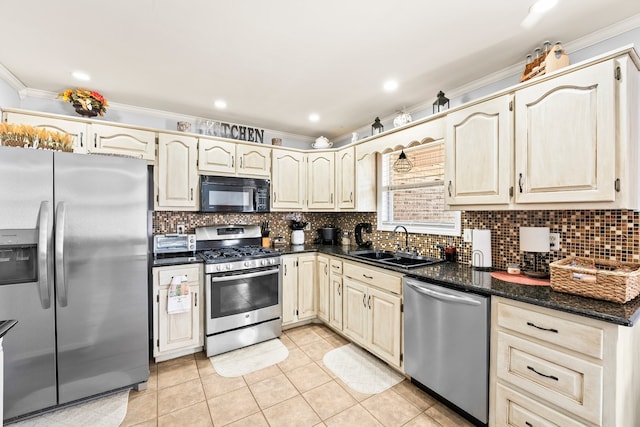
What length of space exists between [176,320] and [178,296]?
0.26 meters

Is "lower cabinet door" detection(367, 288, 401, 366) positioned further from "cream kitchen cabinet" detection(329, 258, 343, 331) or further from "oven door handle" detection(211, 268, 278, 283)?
"oven door handle" detection(211, 268, 278, 283)

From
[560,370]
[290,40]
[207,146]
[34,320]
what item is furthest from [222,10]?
[560,370]

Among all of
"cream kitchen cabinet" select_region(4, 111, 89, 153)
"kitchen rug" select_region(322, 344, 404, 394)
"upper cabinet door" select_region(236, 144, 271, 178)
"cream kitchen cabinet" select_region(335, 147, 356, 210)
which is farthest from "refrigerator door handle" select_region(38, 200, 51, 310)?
"cream kitchen cabinet" select_region(335, 147, 356, 210)

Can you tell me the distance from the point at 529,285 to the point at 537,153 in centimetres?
84

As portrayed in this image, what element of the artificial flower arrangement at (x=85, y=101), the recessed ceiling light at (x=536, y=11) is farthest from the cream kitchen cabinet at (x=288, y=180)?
the recessed ceiling light at (x=536, y=11)

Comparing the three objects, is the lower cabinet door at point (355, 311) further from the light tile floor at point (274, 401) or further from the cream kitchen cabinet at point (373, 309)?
the light tile floor at point (274, 401)

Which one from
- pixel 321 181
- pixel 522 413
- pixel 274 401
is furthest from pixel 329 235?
pixel 522 413

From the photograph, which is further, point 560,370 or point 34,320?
point 34,320

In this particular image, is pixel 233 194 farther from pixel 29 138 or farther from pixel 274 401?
pixel 274 401

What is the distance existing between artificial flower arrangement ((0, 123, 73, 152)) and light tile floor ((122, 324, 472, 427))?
1.97m

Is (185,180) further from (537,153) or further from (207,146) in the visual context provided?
(537,153)

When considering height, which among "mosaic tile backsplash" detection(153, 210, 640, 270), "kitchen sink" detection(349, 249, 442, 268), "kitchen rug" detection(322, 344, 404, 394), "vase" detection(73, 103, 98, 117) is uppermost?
"vase" detection(73, 103, 98, 117)

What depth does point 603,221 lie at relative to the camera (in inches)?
69.4

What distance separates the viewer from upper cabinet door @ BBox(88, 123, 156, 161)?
2.61 m
